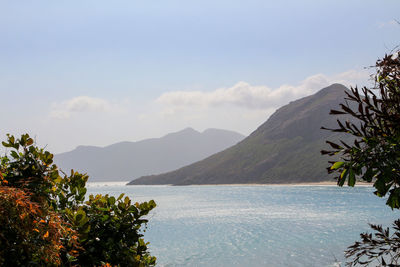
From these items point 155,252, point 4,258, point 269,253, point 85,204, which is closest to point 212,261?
point 269,253

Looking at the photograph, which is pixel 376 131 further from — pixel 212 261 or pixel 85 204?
pixel 212 261

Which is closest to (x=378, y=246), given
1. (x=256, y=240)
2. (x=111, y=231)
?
(x=111, y=231)

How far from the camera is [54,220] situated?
404 centimetres

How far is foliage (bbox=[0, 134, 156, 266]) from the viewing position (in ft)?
12.2

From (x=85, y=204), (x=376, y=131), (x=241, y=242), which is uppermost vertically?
(x=376, y=131)

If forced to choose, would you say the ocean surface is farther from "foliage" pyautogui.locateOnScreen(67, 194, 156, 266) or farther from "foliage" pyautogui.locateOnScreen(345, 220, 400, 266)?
"foliage" pyautogui.locateOnScreen(67, 194, 156, 266)

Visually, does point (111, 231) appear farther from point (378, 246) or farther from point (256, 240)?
point (256, 240)

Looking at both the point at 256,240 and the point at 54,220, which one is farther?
the point at 256,240

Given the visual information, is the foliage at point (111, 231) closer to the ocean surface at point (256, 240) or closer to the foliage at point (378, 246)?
the foliage at point (378, 246)

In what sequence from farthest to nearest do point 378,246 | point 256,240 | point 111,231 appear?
1. point 256,240
2. point 111,231
3. point 378,246

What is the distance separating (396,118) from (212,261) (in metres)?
29.6

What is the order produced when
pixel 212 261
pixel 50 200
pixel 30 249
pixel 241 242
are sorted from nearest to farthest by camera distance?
pixel 30 249 < pixel 50 200 < pixel 212 261 < pixel 241 242

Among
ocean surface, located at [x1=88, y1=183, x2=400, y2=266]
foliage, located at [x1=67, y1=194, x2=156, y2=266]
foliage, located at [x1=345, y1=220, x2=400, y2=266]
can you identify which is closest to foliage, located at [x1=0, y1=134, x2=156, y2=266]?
foliage, located at [x1=67, y1=194, x2=156, y2=266]

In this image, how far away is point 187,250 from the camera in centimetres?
3641
